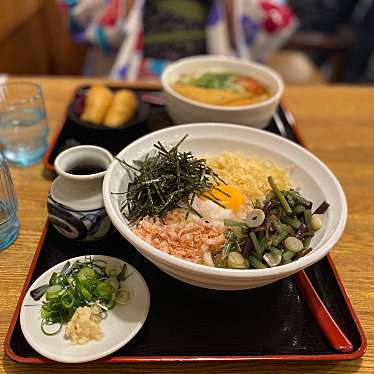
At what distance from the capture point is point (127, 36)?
308 cm

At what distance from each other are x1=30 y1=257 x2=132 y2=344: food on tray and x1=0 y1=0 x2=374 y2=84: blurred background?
213cm

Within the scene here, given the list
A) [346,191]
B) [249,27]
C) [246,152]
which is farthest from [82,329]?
[249,27]

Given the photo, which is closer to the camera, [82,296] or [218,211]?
[82,296]

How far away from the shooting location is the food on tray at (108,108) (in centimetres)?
174

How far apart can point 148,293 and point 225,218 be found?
0.31 meters

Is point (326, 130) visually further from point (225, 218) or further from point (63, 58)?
point (63, 58)

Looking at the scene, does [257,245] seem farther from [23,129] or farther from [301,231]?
[23,129]

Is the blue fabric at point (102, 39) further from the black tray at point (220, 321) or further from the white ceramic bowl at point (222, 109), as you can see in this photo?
the black tray at point (220, 321)

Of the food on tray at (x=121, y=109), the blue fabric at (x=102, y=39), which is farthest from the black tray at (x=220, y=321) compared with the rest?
the blue fabric at (x=102, y=39)

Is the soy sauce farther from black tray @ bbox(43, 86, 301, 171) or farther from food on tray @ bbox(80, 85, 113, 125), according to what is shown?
food on tray @ bbox(80, 85, 113, 125)

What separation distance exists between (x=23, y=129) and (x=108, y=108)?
37 centimetres

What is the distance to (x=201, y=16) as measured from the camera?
120 inches

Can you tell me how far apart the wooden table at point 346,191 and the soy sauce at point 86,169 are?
0.75ft

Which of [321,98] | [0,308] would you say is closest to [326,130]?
[321,98]
